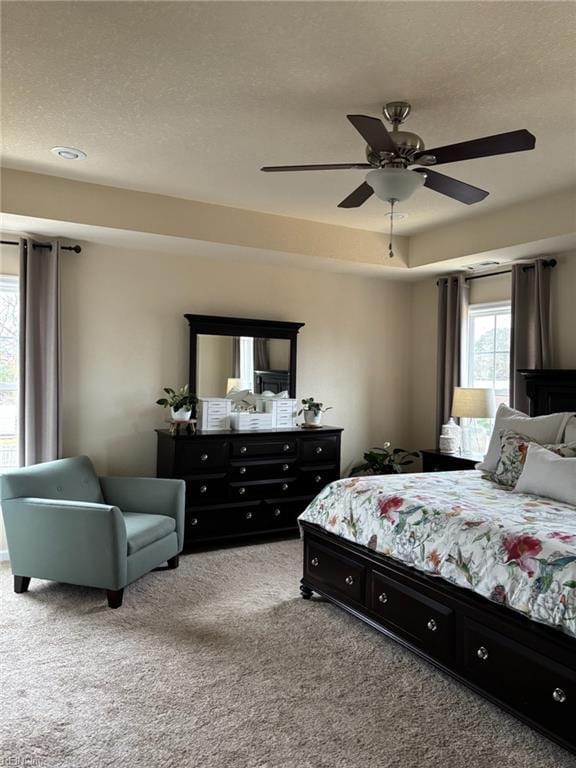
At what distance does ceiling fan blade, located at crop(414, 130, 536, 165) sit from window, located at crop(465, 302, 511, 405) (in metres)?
3.01

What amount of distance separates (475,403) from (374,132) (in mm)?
3120

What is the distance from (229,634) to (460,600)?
130 cm

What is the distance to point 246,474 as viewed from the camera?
4.93 metres

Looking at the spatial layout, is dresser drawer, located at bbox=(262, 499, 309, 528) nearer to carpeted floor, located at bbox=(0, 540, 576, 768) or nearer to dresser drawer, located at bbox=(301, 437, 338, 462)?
dresser drawer, located at bbox=(301, 437, 338, 462)

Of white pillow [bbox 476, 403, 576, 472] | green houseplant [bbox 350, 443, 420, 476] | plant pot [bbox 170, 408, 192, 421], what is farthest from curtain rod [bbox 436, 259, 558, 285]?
plant pot [bbox 170, 408, 192, 421]

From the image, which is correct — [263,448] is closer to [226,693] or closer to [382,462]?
[382,462]

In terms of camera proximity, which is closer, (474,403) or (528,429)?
(528,429)

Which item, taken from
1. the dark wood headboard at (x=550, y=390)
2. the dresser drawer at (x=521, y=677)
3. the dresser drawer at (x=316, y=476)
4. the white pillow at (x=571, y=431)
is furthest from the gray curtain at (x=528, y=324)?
the dresser drawer at (x=521, y=677)

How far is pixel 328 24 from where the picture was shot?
222cm

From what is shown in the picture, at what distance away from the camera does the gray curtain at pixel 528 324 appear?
15.6ft

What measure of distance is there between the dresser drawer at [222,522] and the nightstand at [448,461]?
5.10 feet

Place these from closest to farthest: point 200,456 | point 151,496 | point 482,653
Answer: point 482,653, point 151,496, point 200,456

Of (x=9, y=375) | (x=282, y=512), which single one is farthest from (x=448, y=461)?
(x=9, y=375)

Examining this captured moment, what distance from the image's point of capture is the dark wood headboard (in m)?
4.40
